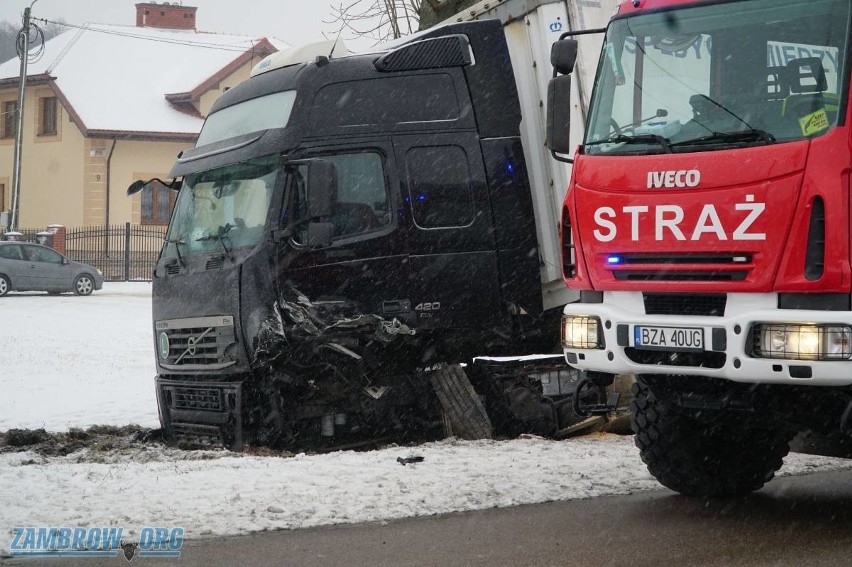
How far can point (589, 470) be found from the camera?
8281 millimetres

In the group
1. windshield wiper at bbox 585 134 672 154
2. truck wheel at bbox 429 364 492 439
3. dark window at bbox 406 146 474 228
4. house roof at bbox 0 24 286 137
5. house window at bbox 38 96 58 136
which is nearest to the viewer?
windshield wiper at bbox 585 134 672 154

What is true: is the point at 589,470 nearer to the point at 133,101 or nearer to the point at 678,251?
the point at 678,251

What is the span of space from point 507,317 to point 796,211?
416 centimetres

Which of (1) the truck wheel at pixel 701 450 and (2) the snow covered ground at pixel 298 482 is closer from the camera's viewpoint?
(2) the snow covered ground at pixel 298 482

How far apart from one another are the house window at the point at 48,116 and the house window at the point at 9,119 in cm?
160

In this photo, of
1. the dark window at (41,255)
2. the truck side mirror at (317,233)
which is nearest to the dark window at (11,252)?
the dark window at (41,255)

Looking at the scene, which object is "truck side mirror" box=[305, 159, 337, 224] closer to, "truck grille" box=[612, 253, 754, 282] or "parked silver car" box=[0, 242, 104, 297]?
"truck grille" box=[612, 253, 754, 282]

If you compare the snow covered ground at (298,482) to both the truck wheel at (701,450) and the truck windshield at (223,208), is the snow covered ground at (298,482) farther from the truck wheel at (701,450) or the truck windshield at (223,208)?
the truck windshield at (223,208)

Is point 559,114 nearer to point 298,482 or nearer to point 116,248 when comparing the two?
point 298,482

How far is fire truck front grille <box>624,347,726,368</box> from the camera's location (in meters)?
6.24

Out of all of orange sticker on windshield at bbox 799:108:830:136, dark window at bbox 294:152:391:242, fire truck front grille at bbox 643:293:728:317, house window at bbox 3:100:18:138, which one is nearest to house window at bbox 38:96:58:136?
house window at bbox 3:100:18:138

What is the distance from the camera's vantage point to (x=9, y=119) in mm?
46094

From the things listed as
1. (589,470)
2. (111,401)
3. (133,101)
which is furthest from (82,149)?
(589,470)

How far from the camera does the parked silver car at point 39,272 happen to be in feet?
100
